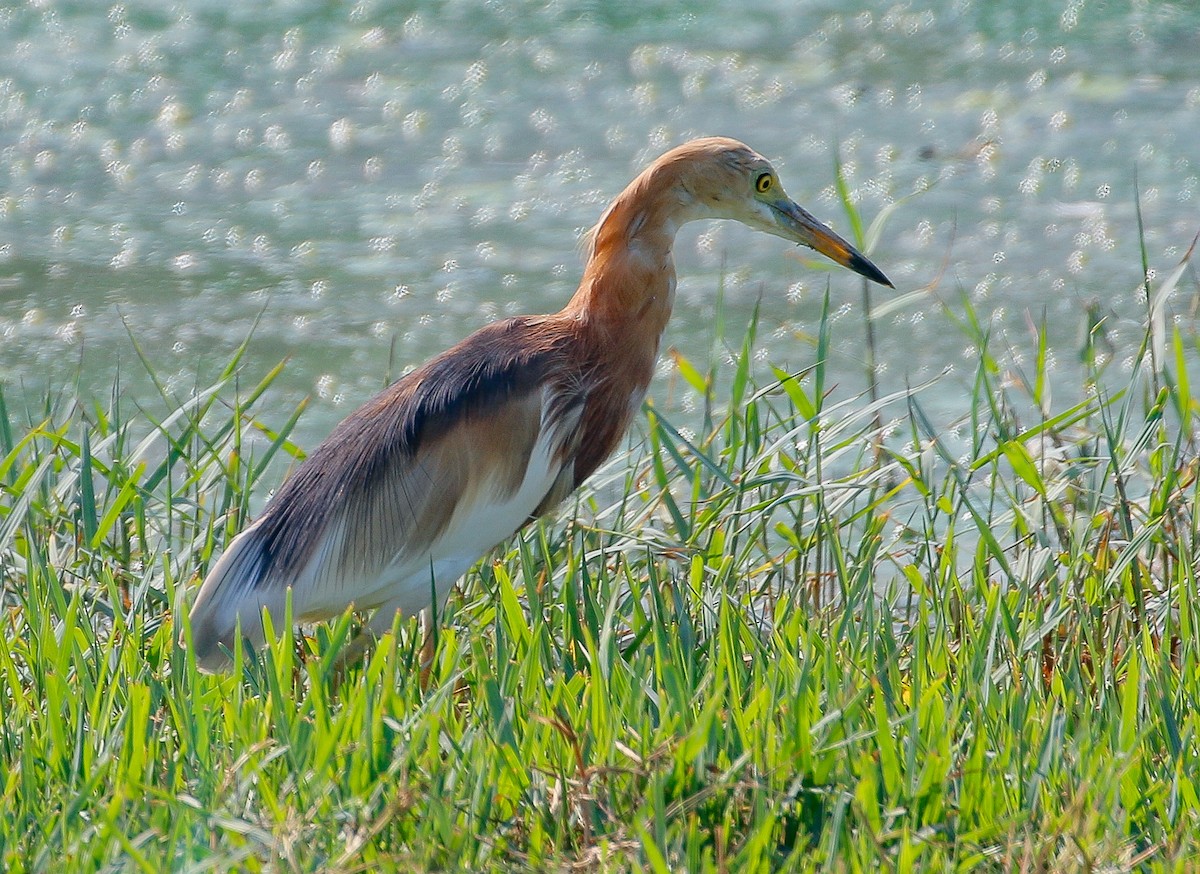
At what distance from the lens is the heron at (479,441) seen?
3031 millimetres

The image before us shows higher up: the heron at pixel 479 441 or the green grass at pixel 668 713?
the heron at pixel 479 441

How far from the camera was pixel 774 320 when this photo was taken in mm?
5500

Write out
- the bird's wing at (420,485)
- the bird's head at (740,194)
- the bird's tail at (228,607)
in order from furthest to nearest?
1. the bird's head at (740,194)
2. the bird's wing at (420,485)
3. the bird's tail at (228,607)

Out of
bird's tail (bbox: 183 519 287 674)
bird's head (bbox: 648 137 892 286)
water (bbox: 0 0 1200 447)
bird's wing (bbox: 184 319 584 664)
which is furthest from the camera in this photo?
water (bbox: 0 0 1200 447)

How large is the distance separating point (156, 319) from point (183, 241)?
61 centimetres

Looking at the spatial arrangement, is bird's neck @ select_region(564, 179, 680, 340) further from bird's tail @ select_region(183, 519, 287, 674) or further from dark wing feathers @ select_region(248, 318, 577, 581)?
bird's tail @ select_region(183, 519, 287, 674)

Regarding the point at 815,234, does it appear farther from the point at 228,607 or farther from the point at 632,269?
the point at 228,607

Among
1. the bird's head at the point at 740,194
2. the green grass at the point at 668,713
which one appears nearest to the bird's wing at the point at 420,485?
the green grass at the point at 668,713

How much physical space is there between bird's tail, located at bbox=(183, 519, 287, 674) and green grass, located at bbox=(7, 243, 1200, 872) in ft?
0.36

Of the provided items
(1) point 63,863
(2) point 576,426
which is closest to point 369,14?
(2) point 576,426

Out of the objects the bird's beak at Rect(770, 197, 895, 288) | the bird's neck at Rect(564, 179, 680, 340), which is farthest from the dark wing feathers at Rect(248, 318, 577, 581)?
the bird's beak at Rect(770, 197, 895, 288)

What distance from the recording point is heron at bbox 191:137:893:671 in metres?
3.03

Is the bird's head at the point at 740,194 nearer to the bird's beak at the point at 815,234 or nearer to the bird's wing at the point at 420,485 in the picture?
the bird's beak at the point at 815,234

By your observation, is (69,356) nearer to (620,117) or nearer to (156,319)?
(156,319)
